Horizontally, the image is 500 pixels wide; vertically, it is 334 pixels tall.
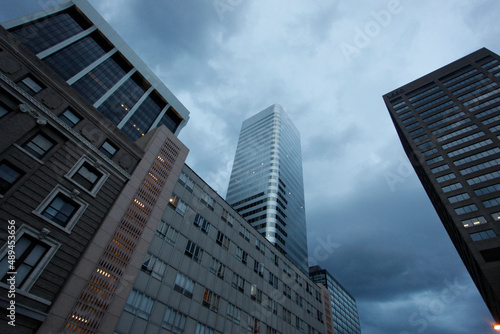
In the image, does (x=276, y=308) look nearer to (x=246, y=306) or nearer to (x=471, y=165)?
(x=246, y=306)

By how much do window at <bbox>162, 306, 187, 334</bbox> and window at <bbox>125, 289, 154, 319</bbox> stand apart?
2.08 m

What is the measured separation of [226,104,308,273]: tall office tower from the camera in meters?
97.2

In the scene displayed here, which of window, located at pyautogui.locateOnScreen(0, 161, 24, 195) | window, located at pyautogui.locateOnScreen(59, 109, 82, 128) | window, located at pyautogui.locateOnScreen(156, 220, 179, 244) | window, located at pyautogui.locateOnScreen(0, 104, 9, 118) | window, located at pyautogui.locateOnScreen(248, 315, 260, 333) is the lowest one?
window, located at pyautogui.locateOnScreen(248, 315, 260, 333)

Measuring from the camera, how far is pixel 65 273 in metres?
17.7

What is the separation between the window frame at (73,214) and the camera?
1783 cm

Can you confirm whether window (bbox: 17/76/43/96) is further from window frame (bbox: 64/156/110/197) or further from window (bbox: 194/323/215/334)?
window (bbox: 194/323/215/334)

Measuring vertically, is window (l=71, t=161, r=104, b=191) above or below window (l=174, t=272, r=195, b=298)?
above

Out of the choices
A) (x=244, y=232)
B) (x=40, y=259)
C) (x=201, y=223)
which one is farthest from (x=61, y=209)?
(x=244, y=232)

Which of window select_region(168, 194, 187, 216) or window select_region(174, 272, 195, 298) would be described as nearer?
window select_region(174, 272, 195, 298)

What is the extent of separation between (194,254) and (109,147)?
47.0 feet

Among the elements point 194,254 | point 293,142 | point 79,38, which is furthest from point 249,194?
point 79,38

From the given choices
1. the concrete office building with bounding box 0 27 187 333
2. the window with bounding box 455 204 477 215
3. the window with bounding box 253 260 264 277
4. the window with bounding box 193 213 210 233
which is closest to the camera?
the concrete office building with bounding box 0 27 187 333

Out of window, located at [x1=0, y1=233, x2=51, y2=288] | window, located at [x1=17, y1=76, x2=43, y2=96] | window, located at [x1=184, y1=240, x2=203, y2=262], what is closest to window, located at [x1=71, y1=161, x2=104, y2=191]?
window, located at [x1=0, y1=233, x2=51, y2=288]

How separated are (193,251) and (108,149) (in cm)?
1391
